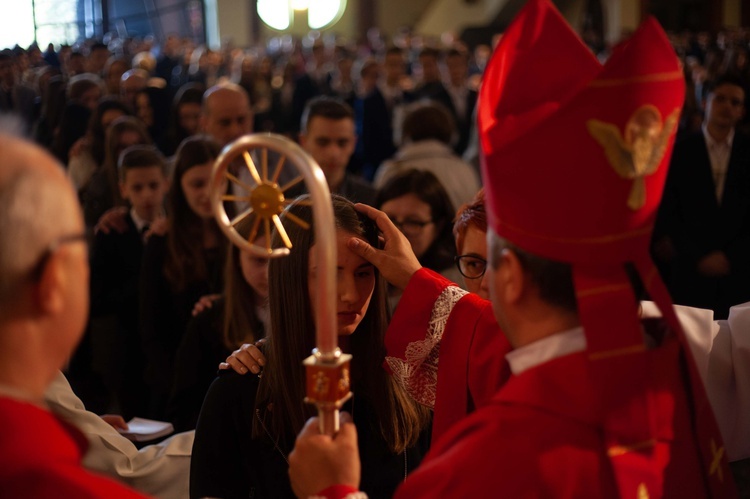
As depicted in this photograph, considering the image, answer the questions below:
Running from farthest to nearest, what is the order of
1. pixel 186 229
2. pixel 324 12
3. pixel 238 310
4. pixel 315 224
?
pixel 324 12
pixel 186 229
pixel 238 310
pixel 315 224

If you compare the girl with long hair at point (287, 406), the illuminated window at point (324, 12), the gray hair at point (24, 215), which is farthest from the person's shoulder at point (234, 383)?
the illuminated window at point (324, 12)

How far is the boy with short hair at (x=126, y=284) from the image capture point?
13.2 feet

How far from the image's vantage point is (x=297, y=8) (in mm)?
21328

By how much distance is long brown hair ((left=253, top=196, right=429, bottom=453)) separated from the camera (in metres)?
1.94

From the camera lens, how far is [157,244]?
385 cm

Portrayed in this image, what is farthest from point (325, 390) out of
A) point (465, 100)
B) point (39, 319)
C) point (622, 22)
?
point (622, 22)

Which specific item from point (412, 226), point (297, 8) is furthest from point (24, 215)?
point (297, 8)

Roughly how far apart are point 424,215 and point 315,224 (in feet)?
7.80

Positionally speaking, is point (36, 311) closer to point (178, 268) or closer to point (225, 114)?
point (178, 268)

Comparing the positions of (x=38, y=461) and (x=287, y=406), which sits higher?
(x=38, y=461)

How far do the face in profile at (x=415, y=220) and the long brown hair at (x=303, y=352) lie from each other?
56.0 inches

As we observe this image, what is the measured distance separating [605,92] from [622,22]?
16.4m

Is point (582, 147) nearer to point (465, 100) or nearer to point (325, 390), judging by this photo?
point (325, 390)

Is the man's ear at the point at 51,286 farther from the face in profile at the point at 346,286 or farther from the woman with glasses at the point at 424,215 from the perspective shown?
the woman with glasses at the point at 424,215
